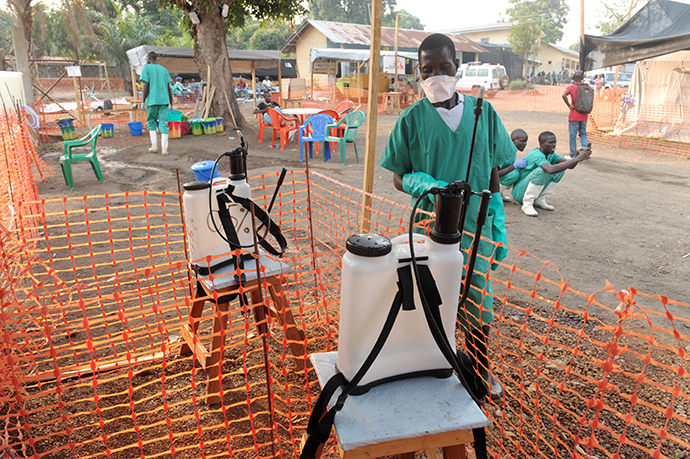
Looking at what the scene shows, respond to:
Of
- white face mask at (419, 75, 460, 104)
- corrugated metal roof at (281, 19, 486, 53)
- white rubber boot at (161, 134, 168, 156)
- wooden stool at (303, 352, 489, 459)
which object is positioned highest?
corrugated metal roof at (281, 19, 486, 53)

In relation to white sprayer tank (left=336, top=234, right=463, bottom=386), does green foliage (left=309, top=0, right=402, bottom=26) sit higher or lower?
higher

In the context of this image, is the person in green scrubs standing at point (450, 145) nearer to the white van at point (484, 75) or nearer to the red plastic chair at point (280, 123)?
the red plastic chair at point (280, 123)

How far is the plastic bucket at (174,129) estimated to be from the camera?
449 inches

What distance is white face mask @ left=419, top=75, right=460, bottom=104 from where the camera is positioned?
2.28 metres

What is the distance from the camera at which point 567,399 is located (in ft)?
8.36

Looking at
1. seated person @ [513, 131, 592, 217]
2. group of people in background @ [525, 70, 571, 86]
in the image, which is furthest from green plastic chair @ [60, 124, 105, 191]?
group of people in background @ [525, 70, 571, 86]

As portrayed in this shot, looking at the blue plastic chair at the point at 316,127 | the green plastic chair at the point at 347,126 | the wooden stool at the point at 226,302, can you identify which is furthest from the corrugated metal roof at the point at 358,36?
the wooden stool at the point at 226,302

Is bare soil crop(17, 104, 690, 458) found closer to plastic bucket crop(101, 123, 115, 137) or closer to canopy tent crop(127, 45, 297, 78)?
plastic bucket crop(101, 123, 115, 137)

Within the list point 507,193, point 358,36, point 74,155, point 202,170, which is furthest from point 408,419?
point 358,36

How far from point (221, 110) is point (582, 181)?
981cm

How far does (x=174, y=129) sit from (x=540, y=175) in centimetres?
948

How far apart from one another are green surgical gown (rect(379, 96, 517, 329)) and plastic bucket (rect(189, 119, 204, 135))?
10701 millimetres

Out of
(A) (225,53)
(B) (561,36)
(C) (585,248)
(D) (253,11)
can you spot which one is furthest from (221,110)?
(B) (561,36)

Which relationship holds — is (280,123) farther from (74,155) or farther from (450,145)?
(450,145)
